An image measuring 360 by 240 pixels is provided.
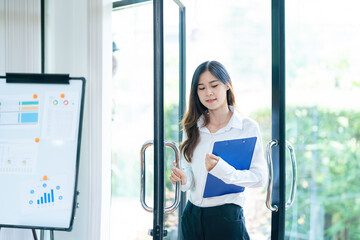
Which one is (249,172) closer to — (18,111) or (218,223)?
(218,223)

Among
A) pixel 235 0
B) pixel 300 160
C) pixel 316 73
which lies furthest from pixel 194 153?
pixel 316 73

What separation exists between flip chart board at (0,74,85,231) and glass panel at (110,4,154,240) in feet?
1.59

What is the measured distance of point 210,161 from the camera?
1606 mm

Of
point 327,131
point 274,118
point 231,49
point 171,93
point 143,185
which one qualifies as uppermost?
point 231,49

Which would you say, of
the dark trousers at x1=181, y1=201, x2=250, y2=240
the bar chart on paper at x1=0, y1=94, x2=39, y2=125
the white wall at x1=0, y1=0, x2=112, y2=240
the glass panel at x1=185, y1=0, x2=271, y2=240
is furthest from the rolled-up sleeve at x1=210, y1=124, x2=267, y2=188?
the bar chart on paper at x1=0, y1=94, x2=39, y2=125

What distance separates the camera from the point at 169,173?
1.88m

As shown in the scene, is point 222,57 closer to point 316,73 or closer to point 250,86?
point 250,86

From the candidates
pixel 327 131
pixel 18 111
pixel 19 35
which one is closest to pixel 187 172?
pixel 18 111

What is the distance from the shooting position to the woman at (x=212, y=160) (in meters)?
1.63

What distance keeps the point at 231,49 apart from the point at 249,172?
1297 mm

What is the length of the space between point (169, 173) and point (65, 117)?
2.33 feet

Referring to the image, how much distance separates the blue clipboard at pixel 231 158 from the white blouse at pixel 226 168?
0.8 inches

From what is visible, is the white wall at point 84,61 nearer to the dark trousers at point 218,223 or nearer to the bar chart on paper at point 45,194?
the bar chart on paper at point 45,194

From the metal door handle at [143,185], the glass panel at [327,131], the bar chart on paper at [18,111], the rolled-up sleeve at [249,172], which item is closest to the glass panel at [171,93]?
the metal door handle at [143,185]
